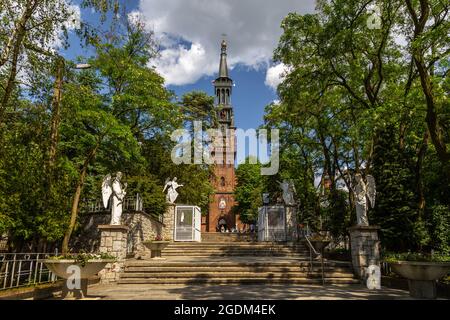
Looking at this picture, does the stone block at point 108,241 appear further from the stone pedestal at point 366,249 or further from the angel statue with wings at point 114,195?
the stone pedestal at point 366,249

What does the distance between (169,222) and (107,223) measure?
4.43 metres

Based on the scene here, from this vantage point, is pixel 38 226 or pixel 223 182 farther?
pixel 223 182

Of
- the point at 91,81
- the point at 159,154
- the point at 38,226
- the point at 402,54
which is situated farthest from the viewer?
the point at 159,154

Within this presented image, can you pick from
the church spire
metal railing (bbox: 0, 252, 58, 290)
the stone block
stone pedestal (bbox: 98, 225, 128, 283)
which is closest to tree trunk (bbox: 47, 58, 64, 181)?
stone pedestal (bbox: 98, 225, 128, 283)

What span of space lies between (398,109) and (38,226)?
12270mm

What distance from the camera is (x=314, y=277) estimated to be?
A: 35.1 ft

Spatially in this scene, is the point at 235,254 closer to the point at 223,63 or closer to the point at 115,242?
the point at 115,242

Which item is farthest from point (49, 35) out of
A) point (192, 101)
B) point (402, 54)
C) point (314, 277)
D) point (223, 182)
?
point (223, 182)

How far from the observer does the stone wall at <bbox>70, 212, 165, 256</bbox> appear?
16.8 metres

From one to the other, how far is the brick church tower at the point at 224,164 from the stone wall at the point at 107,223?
3651cm

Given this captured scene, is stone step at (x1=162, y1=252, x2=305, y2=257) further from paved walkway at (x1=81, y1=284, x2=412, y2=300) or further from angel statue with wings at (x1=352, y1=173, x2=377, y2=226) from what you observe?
paved walkway at (x1=81, y1=284, x2=412, y2=300)

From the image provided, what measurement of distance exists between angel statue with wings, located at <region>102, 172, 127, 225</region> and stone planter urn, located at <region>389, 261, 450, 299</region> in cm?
826

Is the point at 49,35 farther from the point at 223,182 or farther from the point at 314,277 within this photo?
the point at 223,182

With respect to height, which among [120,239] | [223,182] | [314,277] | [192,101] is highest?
[192,101]
